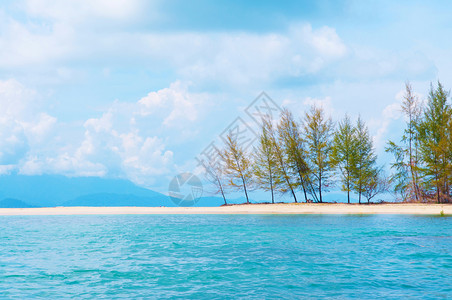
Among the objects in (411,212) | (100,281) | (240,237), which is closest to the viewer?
(100,281)

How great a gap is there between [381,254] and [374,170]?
3302 cm

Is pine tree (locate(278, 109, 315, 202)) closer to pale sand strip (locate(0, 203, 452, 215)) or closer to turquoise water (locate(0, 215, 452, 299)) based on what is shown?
pale sand strip (locate(0, 203, 452, 215))

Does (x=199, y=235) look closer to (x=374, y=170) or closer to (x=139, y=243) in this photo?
(x=139, y=243)

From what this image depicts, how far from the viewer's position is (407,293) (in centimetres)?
1001

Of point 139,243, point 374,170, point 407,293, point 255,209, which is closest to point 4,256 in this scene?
point 139,243

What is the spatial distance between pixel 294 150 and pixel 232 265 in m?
36.4

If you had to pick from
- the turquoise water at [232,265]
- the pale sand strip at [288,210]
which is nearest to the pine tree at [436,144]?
the pale sand strip at [288,210]

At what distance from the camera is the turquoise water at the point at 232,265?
1045 centimetres

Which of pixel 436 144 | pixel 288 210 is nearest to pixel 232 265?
pixel 288 210

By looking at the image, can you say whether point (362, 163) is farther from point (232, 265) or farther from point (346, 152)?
point (232, 265)

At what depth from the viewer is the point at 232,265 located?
1359 cm

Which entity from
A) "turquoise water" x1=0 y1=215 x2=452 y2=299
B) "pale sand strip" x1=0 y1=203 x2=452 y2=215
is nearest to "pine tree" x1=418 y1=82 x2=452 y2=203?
"pale sand strip" x1=0 y1=203 x2=452 y2=215

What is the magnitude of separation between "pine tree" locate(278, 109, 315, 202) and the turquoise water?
86.3ft

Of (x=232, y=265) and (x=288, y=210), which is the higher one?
(x=288, y=210)
